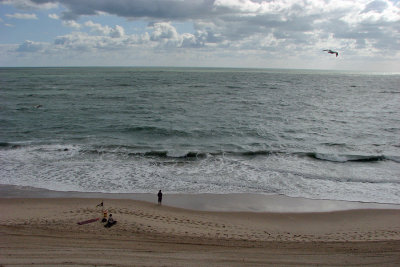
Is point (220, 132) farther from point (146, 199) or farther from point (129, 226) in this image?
point (129, 226)

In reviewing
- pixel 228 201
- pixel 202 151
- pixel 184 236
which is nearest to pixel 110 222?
pixel 184 236

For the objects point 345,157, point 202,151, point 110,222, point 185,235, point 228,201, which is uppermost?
point 345,157

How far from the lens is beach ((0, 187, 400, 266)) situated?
416 inches

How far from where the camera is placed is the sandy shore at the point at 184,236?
416 inches

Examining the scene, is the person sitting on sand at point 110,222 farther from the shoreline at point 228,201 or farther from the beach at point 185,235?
the shoreline at point 228,201

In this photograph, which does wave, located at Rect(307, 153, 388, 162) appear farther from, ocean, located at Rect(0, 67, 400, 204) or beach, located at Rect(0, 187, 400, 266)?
beach, located at Rect(0, 187, 400, 266)

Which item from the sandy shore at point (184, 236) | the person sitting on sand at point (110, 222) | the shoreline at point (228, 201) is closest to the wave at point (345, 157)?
the shoreline at point (228, 201)

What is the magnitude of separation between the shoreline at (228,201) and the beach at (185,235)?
0.31 meters

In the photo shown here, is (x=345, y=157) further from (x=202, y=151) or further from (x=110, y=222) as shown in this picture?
(x=110, y=222)

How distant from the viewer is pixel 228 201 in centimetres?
1709

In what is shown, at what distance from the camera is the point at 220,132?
32.6 meters

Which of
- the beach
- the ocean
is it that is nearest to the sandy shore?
the beach

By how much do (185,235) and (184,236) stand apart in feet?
0.43

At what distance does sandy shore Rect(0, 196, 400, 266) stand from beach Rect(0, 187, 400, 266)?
0.12 ft
